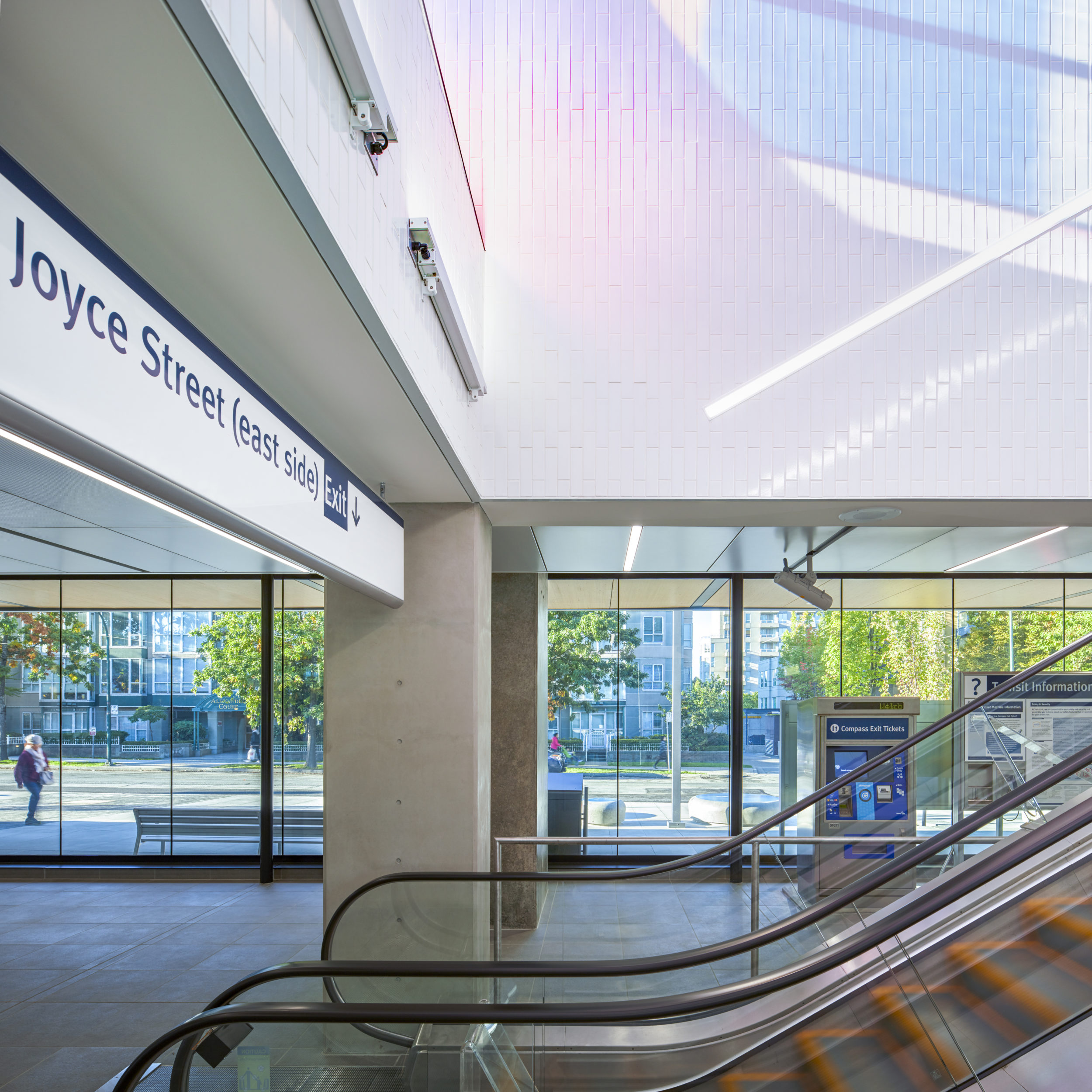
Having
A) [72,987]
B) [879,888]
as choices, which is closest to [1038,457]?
[879,888]

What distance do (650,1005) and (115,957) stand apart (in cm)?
582

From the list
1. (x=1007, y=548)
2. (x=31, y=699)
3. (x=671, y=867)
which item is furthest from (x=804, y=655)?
(x=31, y=699)

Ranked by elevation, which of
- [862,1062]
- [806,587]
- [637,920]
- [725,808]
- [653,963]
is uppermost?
[806,587]

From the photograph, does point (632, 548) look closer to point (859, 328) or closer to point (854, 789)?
point (854, 789)

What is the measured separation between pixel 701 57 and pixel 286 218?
12.5ft

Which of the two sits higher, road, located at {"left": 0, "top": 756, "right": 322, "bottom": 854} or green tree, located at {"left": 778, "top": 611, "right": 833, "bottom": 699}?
green tree, located at {"left": 778, "top": 611, "right": 833, "bottom": 699}

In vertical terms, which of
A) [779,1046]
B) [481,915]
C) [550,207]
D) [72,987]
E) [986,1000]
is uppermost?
[550,207]

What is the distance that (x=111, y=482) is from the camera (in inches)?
70.2

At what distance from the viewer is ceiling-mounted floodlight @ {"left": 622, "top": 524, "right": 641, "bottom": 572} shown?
5.95 meters

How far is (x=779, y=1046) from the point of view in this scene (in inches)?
108

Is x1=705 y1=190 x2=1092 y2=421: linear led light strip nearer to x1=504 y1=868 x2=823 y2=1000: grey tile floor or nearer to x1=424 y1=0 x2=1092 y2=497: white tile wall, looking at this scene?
x1=424 y1=0 x2=1092 y2=497: white tile wall

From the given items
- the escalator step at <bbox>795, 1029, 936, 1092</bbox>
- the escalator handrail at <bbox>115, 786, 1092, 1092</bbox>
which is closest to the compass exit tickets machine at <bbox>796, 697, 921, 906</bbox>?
the escalator step at <bbox>795, 1029, 936, 1092</bbox>

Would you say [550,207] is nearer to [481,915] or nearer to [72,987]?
[481,915]

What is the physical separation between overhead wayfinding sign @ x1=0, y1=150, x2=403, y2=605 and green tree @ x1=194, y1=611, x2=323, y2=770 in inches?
260
